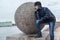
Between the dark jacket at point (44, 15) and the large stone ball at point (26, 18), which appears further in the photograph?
the large stone ball at point (26, 18)

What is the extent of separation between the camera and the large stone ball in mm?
8250

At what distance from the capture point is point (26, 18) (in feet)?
27.0

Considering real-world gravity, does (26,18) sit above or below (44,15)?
below

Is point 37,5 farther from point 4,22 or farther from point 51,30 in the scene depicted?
point 4,22

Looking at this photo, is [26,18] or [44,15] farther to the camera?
[26,18]

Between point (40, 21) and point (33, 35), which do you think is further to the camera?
point (33, 35)

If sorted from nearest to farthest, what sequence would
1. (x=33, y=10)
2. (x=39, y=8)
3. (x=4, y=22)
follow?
(x=39, y=8) < (x=33, y=10) < (x=4, y=22)

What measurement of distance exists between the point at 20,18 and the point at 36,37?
890mm

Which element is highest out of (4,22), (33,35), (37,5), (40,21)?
(37,5)

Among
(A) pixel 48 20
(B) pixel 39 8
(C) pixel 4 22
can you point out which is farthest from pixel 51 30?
(C) pixel 4 22

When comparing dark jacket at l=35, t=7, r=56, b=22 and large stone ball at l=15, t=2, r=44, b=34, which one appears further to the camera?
large stone ball at l=15, t=2, r=44, b=34

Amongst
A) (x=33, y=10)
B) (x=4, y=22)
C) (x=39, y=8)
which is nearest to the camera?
(x=39, y=8)

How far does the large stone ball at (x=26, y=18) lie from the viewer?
8250 mm

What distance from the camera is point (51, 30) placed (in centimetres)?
798
